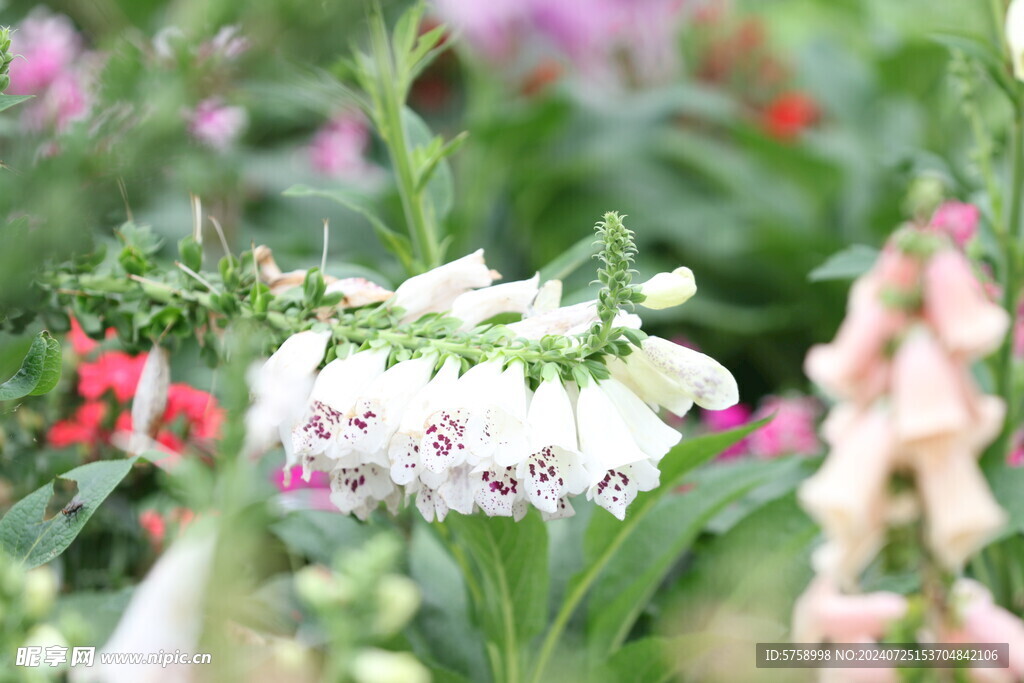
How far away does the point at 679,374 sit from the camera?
1.76 ft

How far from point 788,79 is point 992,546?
4.86 ft

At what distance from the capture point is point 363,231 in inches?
61.7

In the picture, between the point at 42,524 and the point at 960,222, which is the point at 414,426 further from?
the point at 960,222

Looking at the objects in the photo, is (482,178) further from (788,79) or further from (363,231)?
(788,79)

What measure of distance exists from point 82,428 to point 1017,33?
29.1 inches

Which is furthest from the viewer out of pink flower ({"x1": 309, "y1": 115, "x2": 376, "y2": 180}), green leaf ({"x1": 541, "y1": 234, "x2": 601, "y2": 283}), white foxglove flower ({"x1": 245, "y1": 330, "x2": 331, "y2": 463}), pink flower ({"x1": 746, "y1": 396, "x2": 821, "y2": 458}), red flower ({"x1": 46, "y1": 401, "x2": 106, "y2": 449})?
pink flower ({"x1": 309, "y1": 115, "x2": 376, "y2": 180})

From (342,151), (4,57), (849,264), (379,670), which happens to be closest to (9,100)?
(4,57)

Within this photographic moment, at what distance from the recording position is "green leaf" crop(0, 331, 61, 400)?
538mm

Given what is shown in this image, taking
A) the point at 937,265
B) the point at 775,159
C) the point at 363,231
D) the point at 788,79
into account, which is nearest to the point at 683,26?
the point at 788,79

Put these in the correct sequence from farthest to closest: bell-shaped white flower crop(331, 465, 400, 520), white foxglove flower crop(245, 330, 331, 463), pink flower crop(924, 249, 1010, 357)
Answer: bell-shaped white flower crop(331, 465, 400, 520), white foxglove flower crop(245, 330, 331, 463), pink flower crop(924, 249, 1010, 357)

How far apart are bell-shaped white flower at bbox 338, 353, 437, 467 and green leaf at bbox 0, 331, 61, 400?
0.54 ft

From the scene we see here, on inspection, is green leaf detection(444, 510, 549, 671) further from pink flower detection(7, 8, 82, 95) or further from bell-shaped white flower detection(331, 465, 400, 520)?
pink flower detection(7, 8, 82, 95)

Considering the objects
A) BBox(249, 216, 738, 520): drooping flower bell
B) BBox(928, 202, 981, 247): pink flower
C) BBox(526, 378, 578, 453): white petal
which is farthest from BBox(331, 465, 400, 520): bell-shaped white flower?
BBox(928, 202, 981, 247): pink flower

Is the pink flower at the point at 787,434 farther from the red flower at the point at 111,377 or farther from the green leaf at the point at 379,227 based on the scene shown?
the red flower at the point at 111,377
